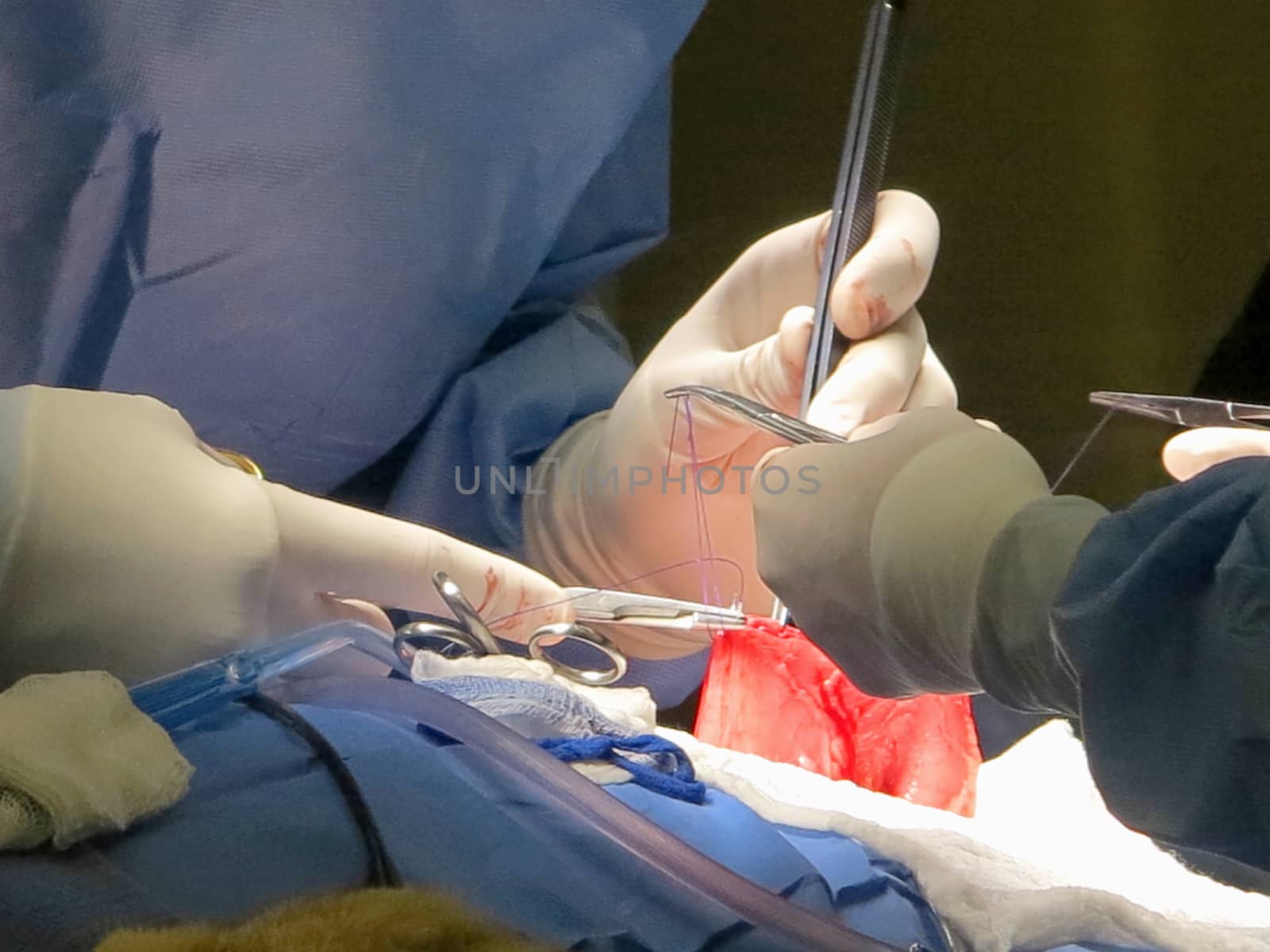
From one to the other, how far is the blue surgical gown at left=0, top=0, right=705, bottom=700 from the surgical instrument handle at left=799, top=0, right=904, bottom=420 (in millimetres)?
117

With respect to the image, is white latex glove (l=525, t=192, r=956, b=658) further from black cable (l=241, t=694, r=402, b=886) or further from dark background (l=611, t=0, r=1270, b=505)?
black cable (l=241, t=694, r=402, b=886)

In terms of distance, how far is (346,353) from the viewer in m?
0.61

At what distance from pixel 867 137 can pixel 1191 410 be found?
0.25m

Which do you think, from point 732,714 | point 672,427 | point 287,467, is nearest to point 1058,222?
point 672,427

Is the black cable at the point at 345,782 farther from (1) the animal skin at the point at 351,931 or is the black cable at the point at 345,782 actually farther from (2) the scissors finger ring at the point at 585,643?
(2) the scissors finger ring at the point at 585,643

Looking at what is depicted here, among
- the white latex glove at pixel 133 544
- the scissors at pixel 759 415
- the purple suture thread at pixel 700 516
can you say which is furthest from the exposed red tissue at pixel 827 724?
the white latex glove at pixel 133 544

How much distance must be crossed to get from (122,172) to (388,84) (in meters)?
0.14

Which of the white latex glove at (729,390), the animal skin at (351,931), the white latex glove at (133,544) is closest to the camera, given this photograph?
the animal skin at (351,931)

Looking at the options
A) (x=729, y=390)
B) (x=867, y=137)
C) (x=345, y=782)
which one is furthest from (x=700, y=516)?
(x=345, y=782)

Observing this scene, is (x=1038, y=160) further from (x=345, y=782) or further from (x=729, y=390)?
(x=345, y=782)

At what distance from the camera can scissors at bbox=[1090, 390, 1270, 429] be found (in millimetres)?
492

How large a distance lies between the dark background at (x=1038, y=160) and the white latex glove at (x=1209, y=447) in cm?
14

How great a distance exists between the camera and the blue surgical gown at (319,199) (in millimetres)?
524

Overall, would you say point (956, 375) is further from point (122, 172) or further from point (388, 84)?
point (122, 172)
